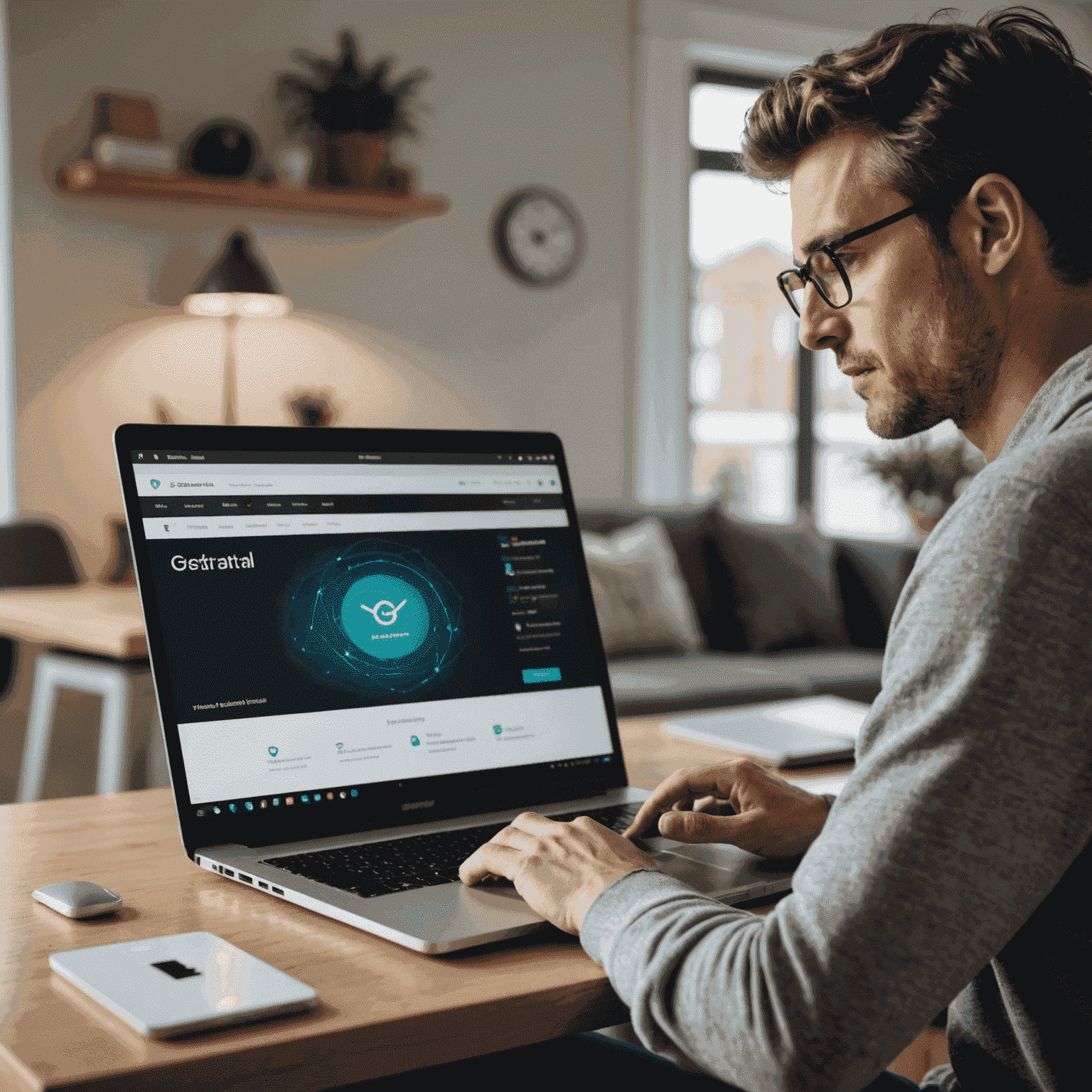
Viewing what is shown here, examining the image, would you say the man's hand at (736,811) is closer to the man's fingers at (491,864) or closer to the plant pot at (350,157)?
the man's fingers at (491,864)

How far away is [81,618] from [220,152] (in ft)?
6.57

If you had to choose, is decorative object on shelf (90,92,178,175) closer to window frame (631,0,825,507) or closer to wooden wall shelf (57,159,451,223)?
wooden wall shelf (57,159,451,223)

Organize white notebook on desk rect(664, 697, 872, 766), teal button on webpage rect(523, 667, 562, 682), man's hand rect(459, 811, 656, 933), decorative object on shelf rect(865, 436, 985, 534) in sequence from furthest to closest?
decorative object on shelf rect(865, 436, 985, 534), white notebook on desk rect(664, 697, 872, 766), teal button on webpage rect(523, 667, 562, 682), man's hand rect(459, 811, 656, 933)

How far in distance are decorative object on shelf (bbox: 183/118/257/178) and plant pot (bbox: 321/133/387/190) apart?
29 cm

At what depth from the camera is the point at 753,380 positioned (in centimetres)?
568

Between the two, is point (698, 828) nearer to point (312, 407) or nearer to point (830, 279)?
point (830, 279)

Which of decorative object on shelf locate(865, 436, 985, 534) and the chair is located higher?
decorative object on shelf locate(865, 436, 985, 534)

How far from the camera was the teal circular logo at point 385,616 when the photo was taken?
108cm

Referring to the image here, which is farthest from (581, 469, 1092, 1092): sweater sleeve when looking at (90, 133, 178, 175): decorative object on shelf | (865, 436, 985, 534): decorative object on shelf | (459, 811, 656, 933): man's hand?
(865, 436, 985, 534): decorative object on shelf

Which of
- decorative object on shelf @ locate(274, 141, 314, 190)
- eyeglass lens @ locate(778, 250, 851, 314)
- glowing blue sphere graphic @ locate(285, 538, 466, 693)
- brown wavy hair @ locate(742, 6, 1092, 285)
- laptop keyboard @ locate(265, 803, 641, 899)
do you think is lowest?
laptop keyboard @ locate(265, 803, 641, 899)

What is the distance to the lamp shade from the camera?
13.0ft

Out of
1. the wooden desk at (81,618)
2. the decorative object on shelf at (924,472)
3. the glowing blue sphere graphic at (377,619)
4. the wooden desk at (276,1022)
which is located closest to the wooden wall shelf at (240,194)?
the wooden desk at (81,618)

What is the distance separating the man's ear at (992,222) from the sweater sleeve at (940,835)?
1.01 feet

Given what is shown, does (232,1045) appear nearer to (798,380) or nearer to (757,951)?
(757,951)
